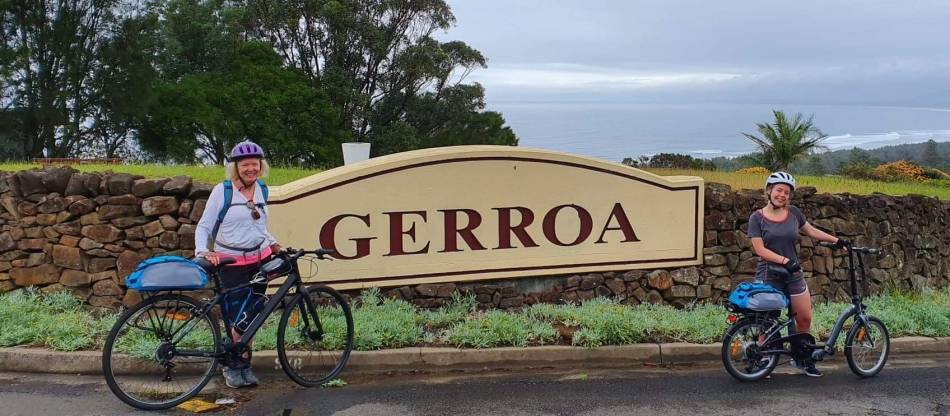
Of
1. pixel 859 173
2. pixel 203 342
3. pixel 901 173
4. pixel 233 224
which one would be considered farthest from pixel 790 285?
pixel 901 173

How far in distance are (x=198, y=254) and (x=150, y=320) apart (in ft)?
1.80

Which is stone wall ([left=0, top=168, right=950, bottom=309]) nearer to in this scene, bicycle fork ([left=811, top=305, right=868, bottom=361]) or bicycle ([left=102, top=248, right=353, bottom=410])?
bicycle ([left=102, top=248, right=353, bottom=410])

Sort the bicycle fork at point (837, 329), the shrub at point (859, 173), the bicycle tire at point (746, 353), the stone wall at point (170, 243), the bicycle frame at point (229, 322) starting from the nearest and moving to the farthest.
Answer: the bicycle frame at point (229, 322) → the bicycle tire at point (746, 353) → the bicycle fork at point (837, 329) → the stone wall at point (170, 243) → the shrub at point (859, 173)

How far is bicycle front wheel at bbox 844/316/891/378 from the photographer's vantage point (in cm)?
573

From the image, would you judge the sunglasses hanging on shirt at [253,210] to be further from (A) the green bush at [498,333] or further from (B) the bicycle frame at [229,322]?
(A) the green bush at [498,333]

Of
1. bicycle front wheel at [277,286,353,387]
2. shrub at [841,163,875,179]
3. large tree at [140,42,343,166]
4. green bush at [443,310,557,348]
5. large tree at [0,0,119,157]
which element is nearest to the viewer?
bicycle front wheel at [277,286,353,387]

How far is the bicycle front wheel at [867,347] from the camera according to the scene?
5.73 meters

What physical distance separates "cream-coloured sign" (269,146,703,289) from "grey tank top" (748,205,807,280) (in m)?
2.10

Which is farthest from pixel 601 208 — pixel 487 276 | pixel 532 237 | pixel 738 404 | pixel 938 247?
pixel 938 247

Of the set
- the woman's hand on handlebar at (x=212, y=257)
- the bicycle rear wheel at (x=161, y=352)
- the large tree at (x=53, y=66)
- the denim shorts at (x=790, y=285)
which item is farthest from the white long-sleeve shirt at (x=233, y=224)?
the large tree at (x=53, y=66)

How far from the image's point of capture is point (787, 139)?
1802 cm

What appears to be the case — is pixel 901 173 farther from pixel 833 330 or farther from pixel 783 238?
pixel 783 238

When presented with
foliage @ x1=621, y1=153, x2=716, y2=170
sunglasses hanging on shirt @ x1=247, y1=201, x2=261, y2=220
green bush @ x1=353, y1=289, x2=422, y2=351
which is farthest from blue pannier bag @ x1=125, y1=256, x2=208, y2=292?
foliage @ x1=621, y1=153, x2=716, y2=170

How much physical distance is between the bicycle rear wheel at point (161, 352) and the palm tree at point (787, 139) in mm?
15880
